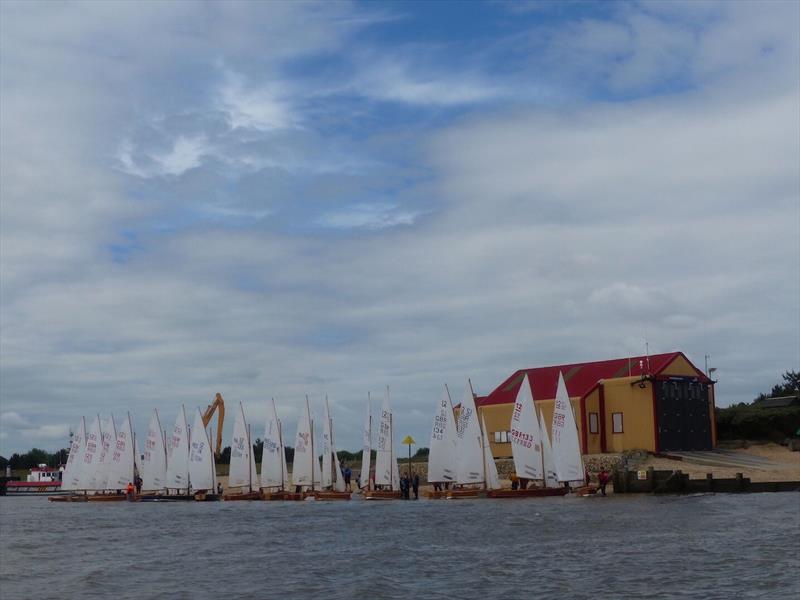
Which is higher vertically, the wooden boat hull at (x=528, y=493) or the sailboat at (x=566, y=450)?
the sailboat at (x=566, y=450)

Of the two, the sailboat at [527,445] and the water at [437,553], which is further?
the sailboat at [527,445]

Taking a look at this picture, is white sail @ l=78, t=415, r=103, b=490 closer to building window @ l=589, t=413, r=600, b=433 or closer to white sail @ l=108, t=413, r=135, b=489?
white sail @ l=108, t=413, r=135, b=489

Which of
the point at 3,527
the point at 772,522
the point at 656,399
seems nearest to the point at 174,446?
the point at 3,527

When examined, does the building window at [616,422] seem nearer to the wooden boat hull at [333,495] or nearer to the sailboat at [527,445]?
the sailboat at [527,445]

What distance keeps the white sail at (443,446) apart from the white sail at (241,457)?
49.1ft

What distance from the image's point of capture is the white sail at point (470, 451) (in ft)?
172

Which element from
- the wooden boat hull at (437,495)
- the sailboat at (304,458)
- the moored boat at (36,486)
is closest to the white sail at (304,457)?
the sailboat at (304,458)

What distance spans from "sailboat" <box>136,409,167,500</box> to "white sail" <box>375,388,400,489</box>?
18259mm

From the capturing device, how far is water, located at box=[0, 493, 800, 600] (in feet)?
75.2

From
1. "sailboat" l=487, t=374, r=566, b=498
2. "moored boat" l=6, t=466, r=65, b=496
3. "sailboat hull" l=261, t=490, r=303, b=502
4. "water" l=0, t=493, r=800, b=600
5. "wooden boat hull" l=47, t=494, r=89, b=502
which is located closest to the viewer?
"water" l=0, t=493, r=800, b=600

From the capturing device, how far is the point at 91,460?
71.2 metres

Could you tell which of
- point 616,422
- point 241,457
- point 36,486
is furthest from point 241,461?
point 36,486

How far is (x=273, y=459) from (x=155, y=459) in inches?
400

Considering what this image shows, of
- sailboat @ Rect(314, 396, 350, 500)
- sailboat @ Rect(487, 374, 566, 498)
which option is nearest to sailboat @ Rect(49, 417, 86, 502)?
sailboat @ Rect(314, 396, 350, 500)
